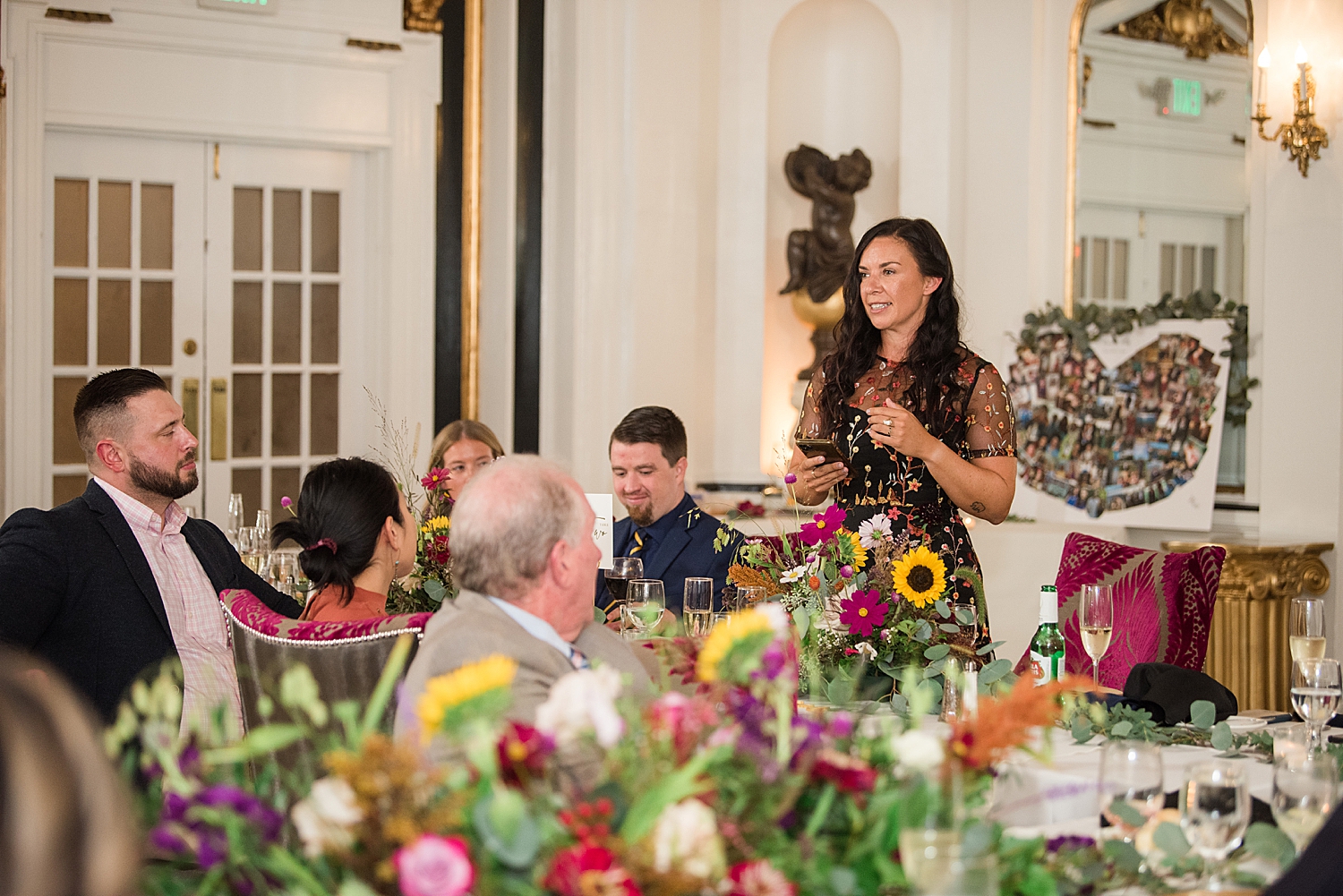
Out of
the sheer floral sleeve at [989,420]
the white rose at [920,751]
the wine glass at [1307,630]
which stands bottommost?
the wine glass at [1307,630]

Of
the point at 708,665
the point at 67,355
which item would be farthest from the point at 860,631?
the point at 67,355

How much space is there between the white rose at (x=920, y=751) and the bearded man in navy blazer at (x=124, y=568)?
5.14ft

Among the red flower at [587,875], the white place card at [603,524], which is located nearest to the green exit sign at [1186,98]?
the white place card at [603,524]

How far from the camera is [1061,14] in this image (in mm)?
5688

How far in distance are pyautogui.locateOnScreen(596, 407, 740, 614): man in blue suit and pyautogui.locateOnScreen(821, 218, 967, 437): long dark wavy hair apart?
0.56m

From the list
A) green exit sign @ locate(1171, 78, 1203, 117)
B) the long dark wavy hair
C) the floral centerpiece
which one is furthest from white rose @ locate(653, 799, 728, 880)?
green exit sign @ locate(1171, 78, 1203, 117)

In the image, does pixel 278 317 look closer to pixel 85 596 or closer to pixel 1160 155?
pixel 85 596

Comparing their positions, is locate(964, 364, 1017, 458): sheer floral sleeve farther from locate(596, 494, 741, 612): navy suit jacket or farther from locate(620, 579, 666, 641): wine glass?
locate(620, 579, 666, 641): wine glass

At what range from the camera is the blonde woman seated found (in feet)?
13.0

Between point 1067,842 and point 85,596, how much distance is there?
2.00 meters

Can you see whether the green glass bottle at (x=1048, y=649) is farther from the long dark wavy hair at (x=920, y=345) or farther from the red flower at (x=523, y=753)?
the red flower at (x=523, y=753)

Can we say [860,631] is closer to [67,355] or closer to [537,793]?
[537,793]

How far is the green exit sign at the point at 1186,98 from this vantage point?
544 centimetres

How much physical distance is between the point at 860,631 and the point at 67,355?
430 centimetres
